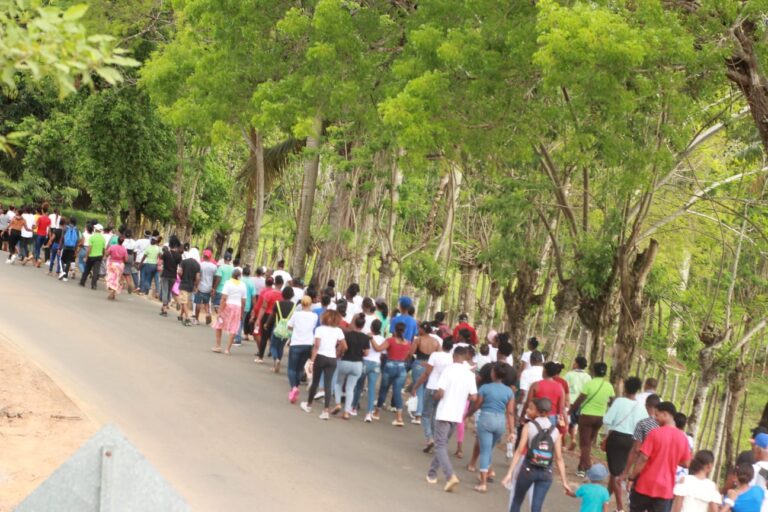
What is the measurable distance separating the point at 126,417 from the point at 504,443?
6.61 metres

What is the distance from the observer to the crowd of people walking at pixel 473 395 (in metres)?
10.6

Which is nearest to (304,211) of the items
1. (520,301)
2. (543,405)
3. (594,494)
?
(520,301)

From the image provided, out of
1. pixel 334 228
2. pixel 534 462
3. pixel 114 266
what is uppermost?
pixel 334 228

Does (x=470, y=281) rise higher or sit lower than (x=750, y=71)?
lower

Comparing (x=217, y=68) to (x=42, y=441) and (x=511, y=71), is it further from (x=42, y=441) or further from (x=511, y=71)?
(x=42, y=441)

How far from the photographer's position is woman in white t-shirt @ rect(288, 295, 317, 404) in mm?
15711

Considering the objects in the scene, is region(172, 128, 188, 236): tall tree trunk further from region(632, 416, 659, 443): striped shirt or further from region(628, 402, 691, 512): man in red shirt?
region(628, 402, 691, 512): man in red shirt

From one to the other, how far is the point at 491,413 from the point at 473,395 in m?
0.32

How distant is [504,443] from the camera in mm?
16766

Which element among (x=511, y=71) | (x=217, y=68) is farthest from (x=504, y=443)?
(x=217, y=68)

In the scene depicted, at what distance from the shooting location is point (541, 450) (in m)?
10.4

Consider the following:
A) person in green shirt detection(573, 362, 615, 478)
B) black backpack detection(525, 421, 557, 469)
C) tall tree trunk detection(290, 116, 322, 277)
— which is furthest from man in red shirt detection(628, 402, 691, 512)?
tall tree trunk detection(290, 116, 322, 277)

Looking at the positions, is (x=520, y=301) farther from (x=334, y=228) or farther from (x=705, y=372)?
(x=334, y=228)

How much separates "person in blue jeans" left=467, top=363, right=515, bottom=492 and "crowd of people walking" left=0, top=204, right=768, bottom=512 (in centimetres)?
1
